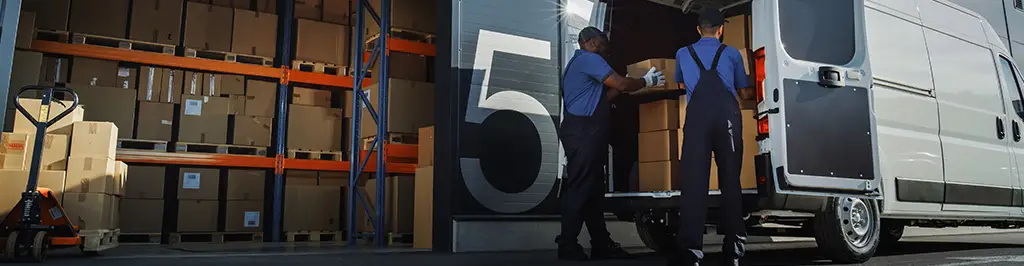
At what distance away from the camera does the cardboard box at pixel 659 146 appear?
5.49 m

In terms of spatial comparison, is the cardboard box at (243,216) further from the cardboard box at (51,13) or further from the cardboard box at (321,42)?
the cardboard box at (51,13)

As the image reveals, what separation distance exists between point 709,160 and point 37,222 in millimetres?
4920

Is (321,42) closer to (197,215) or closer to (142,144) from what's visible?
(142,144)

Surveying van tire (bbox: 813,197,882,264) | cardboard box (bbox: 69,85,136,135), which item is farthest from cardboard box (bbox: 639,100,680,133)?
cardboard box (bbox: 69,85,136,135)

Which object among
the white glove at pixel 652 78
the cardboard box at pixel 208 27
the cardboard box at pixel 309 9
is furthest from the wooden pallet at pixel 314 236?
the white glove at pixel 652 78

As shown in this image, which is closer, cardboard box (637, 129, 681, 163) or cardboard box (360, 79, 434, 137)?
cardboard box (637, 129, 681, 163)

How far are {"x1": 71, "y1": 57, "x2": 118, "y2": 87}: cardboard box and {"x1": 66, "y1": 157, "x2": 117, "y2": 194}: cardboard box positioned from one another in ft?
10.6

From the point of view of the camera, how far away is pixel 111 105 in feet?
29.7

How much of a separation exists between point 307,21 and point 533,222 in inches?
207

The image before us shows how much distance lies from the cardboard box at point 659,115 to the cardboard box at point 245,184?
6189 mm

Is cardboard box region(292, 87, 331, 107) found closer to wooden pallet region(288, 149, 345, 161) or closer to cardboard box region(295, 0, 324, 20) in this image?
wooden pallet region(288, 149, 345, 161)

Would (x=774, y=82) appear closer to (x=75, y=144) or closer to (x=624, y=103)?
(x=624, y=103)

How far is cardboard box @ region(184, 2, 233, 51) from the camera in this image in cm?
983

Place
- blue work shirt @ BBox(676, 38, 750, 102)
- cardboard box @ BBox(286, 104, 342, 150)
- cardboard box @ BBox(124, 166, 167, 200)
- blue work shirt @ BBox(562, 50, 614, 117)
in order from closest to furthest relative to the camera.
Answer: blue work shirt @ BBox(676, 38, 750, 102), blue work shirt @ BBox(562, 50, 614, 117), cardboard box @ BBox(124, 166, 167, 200), cardboard box @ BBox(286, 104, 342, 150)
